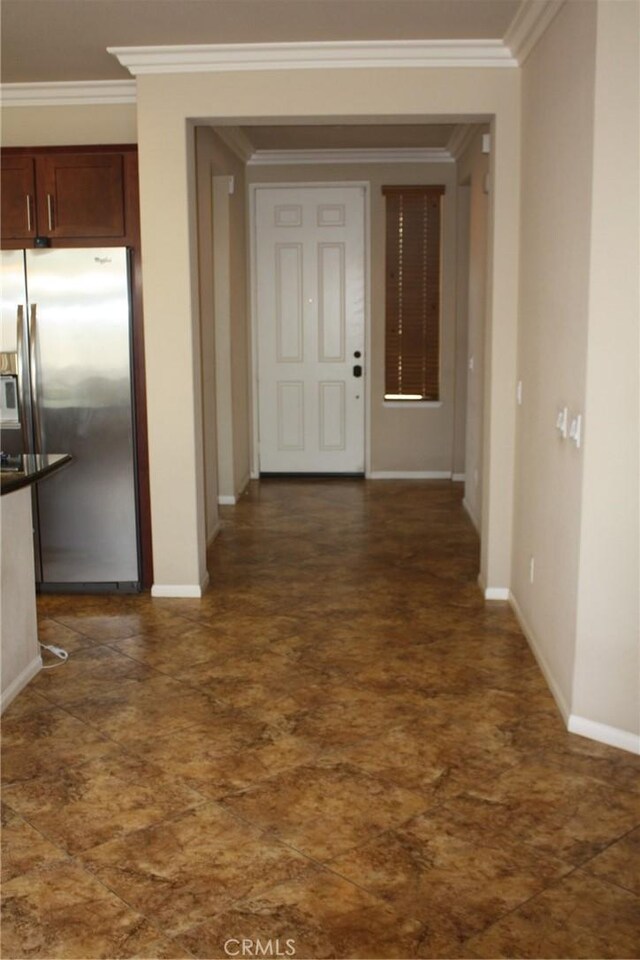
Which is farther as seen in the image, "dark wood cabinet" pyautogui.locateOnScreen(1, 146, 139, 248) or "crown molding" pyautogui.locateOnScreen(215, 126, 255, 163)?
"crown molding" pyautogui.locateOnScreen(215, 126, 255, 163)

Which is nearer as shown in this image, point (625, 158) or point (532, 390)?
point (625, 158)

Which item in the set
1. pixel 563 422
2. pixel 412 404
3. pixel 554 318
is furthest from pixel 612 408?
pixel 412 404

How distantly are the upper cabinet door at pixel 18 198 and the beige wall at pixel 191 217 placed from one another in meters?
0.61

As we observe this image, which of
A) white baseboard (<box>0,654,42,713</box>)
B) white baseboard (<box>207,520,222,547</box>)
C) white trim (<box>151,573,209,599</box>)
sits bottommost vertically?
white baseboard (<box>0,654,42,713</box>)

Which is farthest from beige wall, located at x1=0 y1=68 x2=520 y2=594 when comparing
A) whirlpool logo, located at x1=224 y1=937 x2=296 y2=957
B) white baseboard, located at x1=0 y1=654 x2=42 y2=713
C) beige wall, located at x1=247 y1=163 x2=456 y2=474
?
beige wall, located at x1=247 y1=163 x2=456 y2=474

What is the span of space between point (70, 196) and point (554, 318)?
8.60 ft

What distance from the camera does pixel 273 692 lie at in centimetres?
398

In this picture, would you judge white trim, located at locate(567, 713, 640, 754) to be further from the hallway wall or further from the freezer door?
the freezer door

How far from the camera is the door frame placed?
27.3 feet

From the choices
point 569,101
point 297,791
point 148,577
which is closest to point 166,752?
point 297,791

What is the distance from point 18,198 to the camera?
5.07m

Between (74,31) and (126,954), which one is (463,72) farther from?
(126,954)

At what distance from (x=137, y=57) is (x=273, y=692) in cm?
309

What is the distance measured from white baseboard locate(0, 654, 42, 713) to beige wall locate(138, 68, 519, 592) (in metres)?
1.13
